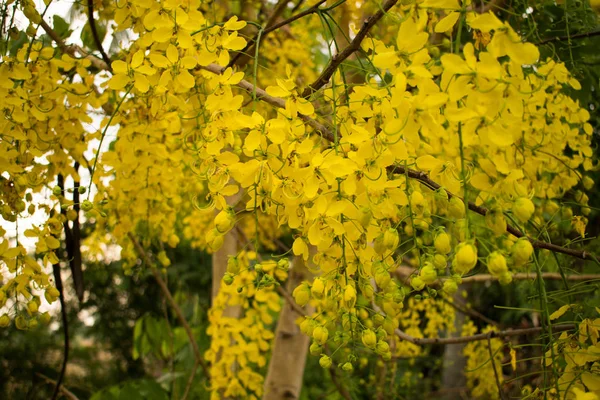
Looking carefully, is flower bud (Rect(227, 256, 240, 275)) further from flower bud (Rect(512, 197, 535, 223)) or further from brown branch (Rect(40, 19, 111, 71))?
brown branch (Rect(40, 19, 111, 71))

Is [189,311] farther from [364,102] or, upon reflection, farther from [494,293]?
[364,102]

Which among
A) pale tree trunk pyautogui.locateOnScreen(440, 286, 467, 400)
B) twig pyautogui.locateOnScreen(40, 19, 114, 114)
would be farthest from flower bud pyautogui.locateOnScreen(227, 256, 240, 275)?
pale tree trunk pyautogui.locateOnScreen(440, 286, 467, 400)

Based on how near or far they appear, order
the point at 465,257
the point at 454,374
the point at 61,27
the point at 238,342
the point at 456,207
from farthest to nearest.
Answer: the point at 454,374
the point at 238,342
the point at 61,27
the point at 456,207
the point at 465,257

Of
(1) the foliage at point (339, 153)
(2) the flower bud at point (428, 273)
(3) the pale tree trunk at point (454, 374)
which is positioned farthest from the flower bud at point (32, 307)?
(3) the pale tree trunk at point (454, 374)

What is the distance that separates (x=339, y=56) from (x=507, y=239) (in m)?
0.31

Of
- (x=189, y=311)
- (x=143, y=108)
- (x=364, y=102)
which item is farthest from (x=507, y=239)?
(x=189, y=311)

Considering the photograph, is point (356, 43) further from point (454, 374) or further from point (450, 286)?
point (454, 374)

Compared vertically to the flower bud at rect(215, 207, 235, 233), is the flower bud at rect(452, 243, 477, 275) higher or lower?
lower

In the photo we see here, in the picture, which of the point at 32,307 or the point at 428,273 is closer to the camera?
the point at 428,273

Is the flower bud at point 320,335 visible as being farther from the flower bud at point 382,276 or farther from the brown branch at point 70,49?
the brown branch at point 70,49

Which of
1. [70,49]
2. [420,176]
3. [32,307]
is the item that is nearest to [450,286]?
[420,176]

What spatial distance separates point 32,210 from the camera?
1061mm

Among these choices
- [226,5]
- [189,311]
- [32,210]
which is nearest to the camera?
[32,210]

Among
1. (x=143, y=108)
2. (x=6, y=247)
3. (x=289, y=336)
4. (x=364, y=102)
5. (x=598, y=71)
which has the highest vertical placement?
(x=598, y=71)
